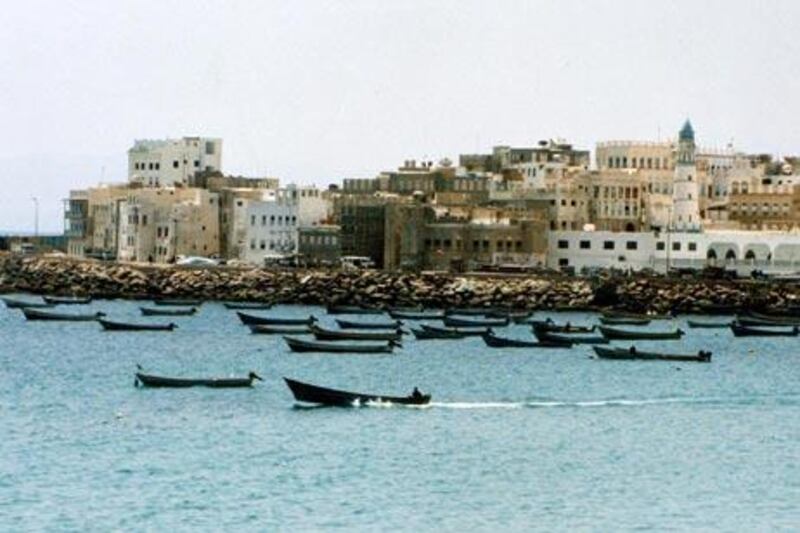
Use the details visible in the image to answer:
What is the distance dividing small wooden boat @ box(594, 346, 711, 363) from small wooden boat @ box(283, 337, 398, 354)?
32.6ft

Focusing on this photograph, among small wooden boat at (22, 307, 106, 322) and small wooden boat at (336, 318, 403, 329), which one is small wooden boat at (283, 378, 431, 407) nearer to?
small wooden boat at (336, 318, 403, 329)

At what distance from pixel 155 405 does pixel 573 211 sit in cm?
9969

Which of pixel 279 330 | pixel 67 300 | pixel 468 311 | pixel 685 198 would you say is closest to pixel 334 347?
pixel 279 330

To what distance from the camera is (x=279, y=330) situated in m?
117

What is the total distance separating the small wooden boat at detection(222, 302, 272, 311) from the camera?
5655 inches

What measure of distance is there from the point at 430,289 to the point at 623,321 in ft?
83.8

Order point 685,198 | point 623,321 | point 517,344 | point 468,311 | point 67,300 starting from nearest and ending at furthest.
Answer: point 517,344
point 623,321
point 468,311
point 67,300
point 685,198

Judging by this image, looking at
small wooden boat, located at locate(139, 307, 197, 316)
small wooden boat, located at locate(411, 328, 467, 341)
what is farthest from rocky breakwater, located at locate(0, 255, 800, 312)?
small wooden boat, located at locate(411, 328, 467, 341)

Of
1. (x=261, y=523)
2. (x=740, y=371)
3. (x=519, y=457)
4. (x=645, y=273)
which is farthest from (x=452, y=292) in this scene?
(x=261, y=523)

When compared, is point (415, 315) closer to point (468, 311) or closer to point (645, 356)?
point (468, 311)

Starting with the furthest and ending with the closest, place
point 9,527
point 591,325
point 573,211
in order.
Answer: point 573,211
point 591,325
point 9,527

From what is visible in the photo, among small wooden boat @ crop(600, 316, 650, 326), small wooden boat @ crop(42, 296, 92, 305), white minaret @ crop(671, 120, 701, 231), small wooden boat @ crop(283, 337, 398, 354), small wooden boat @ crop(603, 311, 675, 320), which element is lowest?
small wooden boat @ crop(283, 337, 398, 354)

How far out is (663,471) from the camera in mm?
61375

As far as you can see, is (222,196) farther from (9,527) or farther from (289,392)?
(9,527)
